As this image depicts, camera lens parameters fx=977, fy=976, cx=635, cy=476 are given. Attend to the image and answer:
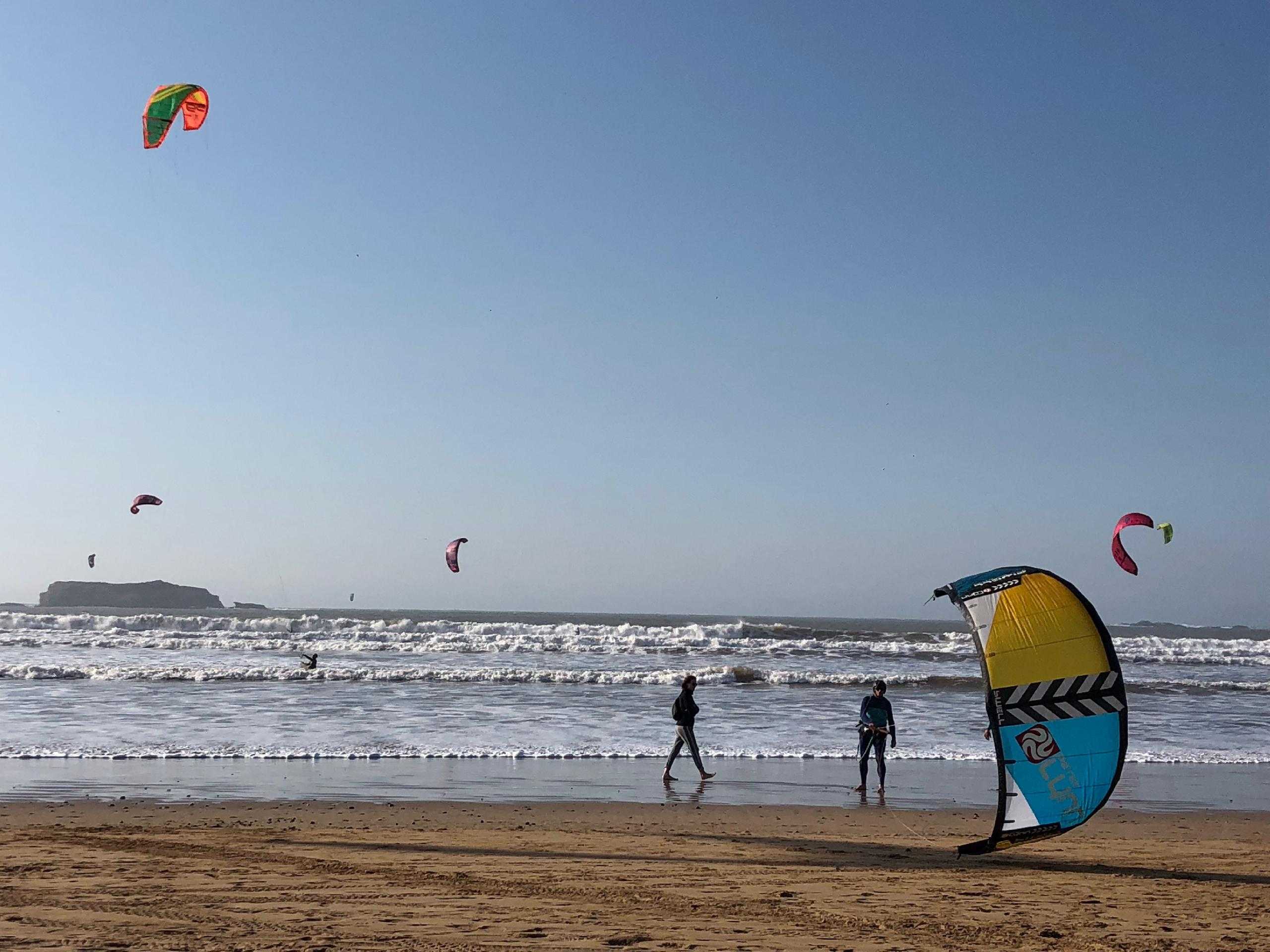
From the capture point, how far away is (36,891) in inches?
248

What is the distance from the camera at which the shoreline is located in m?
10.6

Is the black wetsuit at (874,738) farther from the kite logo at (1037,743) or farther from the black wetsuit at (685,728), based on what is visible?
the kite logo at (1037,743)

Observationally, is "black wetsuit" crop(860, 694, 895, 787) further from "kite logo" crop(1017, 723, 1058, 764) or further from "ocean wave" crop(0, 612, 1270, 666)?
"ocean wave" crop(0, 612, 1270, 666)

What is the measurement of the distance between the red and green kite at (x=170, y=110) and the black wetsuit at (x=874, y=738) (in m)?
11.6

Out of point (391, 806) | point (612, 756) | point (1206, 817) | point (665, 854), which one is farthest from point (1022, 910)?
point (612, 756)

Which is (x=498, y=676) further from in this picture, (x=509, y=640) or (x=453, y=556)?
(x=509, y=640)

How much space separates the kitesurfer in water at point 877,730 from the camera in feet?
38.1

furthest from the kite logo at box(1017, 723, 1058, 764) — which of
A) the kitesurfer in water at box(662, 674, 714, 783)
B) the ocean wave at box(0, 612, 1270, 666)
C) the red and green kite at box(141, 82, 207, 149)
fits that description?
the ocean wave at box(0, 612, 1270, 666)

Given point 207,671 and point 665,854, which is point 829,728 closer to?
point 665,854

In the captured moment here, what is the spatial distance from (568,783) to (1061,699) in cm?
631

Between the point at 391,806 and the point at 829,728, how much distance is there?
29.3ft

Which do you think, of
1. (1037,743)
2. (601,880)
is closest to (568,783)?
(601,880)

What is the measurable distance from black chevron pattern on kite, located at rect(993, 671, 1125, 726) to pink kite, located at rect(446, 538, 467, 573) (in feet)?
54.0

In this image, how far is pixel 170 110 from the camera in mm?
13477
